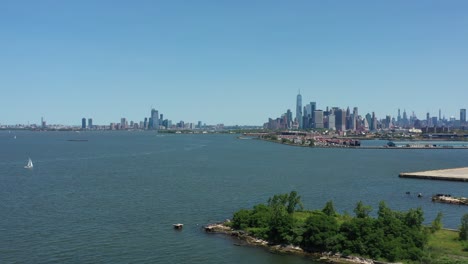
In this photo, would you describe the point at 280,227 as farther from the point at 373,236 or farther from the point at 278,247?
the point at 373,236

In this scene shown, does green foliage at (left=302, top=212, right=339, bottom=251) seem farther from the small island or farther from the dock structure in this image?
the dock structure

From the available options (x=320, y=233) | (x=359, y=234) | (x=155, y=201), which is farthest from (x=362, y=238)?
(x=155, y=201)

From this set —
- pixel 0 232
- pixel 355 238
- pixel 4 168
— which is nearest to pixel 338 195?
pixel 355 238

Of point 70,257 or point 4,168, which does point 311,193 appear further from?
point 4,168

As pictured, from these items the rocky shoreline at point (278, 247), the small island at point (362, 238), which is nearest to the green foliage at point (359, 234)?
the small island at point (362, 238)

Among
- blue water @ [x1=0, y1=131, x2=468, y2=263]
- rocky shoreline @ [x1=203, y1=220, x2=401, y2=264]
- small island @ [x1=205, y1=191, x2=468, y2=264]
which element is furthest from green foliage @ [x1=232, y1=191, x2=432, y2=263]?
blue water @ [x1=0, y1=131, x2=468, y2=263]

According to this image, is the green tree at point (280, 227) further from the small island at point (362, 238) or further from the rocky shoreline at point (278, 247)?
the rocky shoreline at point (278, 247)

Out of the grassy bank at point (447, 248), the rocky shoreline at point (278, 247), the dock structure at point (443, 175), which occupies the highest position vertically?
the dock structure at point (443, 175)
